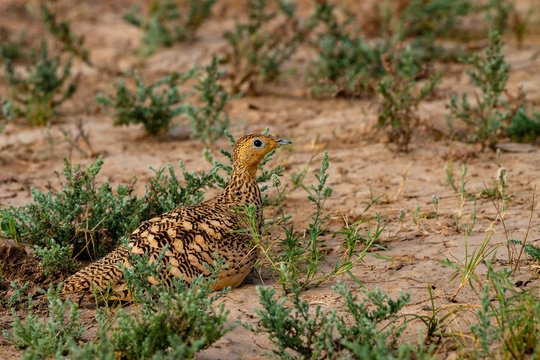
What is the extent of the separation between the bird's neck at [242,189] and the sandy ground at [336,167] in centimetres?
48

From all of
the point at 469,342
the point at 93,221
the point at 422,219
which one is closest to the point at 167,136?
the point at 93,221

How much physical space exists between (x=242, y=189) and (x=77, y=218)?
118cm

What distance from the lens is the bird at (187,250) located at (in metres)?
3.67

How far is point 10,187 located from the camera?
562cm

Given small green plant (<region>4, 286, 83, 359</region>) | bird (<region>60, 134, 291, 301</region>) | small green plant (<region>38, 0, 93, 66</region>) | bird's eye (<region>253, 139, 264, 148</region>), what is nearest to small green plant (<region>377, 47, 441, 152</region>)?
bird's eye (<region>253, 139, 264, 148</region>)

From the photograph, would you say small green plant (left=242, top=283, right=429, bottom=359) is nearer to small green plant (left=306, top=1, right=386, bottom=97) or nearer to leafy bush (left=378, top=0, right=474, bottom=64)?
small green plant (left=306, top=1, right=386, bottom=97)

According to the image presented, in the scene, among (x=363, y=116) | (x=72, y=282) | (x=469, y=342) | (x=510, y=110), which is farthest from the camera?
(x=363, y=116)

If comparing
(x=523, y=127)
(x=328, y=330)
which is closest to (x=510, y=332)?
(x=328, y=330)

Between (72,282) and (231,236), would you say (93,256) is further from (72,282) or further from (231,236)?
(231,236)

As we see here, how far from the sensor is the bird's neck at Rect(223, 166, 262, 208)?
4133 millimetres

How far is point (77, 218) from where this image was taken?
453 cm

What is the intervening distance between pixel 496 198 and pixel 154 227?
250 cm

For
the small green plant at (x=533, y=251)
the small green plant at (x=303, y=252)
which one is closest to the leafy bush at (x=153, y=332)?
the small green plant at (x=303, y=252)

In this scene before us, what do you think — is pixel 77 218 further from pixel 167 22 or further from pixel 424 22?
pixel 167 22
